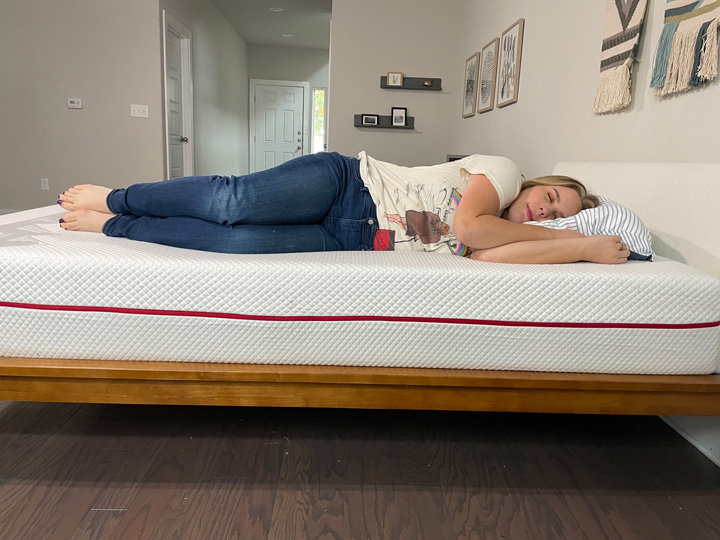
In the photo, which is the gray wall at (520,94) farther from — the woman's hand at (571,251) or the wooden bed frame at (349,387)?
the wooden bed frame at (349,387)

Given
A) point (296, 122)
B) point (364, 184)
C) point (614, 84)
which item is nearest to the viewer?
point (364, 184)

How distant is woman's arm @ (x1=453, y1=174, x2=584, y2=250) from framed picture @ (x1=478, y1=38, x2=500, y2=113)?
2.86 metres

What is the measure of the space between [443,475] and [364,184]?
2.96ft

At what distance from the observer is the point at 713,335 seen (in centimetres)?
125

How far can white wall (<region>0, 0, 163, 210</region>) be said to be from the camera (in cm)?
503

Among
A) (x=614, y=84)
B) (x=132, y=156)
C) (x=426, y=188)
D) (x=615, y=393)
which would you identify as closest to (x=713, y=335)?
(x=615, y=393)

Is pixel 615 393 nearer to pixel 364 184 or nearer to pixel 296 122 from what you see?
pixel 364 184

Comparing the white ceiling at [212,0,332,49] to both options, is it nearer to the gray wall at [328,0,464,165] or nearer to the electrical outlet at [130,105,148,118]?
the gray wall at [328,0,464,165]

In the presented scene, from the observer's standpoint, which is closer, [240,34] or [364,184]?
[364,184]

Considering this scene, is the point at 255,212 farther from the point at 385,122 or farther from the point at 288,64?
the point at 288,64

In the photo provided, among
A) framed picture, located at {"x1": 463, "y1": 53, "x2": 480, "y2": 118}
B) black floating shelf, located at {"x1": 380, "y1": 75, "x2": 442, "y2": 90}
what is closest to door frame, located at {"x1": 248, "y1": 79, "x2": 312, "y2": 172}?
black floating shelf, located at {"x1": 380, "y1": 75, "x2": 442, "y2": 90}

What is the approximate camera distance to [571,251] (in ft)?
4.47

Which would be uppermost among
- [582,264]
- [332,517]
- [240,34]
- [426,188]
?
[240,34]

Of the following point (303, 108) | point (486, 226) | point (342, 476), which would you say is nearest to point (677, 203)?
point (486, 226)
